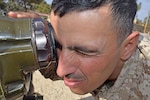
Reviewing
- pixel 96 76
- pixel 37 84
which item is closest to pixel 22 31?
pixel 96 76

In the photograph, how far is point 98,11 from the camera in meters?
1.03

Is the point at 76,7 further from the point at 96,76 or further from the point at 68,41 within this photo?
the point at 96,76

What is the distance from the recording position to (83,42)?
101 centimetres

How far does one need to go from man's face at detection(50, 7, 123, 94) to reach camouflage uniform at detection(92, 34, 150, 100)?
0.25 metres

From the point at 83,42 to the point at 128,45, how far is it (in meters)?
0.25

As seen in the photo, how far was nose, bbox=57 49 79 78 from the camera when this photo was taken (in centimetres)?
101

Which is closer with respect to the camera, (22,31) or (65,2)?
(22,31)

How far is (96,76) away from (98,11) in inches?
9.8

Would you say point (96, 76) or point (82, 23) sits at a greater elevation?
point (82, 23)

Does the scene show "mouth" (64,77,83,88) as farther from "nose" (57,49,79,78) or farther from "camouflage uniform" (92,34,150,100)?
"camouflage uniform" (92,34,150,100)

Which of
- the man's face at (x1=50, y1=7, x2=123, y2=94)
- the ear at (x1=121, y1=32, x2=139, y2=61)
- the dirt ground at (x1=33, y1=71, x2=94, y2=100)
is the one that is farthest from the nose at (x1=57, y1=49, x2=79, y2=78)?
the dirt ground at (x1=33, y1=71, x2=94, y2=100)

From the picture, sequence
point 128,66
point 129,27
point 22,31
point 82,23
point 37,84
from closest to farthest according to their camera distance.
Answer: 1. point 22,31
2. point 82,23
3. point 129,27
4. point 128,66
5. point 37,84

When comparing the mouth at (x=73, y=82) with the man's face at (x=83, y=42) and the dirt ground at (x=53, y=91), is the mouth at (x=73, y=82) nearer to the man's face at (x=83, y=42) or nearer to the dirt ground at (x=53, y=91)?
the man's face at (x=83, y=42)

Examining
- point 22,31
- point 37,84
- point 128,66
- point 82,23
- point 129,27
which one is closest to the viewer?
point 22,31
